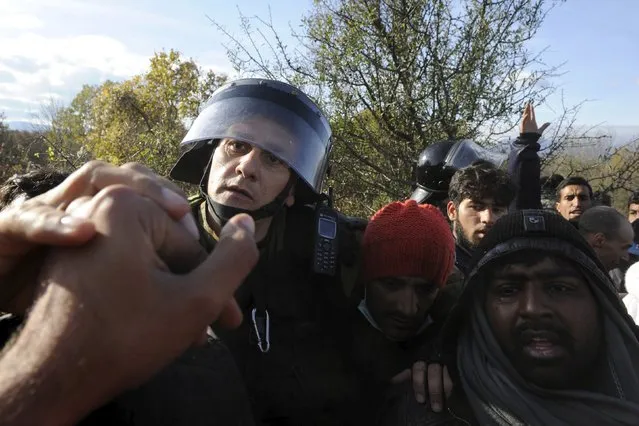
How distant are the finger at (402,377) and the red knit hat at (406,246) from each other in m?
0.33

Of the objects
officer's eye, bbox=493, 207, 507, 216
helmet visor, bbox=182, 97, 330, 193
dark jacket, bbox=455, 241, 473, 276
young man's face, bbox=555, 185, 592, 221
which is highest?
young man's face, bbox=555, 185, 592, 221

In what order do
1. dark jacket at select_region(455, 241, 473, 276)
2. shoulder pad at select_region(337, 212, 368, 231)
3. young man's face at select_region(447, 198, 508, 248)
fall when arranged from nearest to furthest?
shoulder pad at select_region(337, 212, 368, 231), dark jacket at select_region(455, 241, 473, 276), young man's face at select_region(447, 198, 508, 248)

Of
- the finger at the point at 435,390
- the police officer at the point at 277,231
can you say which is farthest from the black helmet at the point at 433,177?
the finger at the point at 435,390

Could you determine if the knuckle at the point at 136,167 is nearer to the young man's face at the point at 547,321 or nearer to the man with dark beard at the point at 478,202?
the young man's face at the point at 547,321

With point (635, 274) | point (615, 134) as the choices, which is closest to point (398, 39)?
point (615, 134)

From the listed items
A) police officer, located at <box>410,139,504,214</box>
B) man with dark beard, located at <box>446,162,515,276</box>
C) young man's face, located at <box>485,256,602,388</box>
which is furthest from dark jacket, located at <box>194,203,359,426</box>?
police officer, located at <box>410,139,504,214</box>

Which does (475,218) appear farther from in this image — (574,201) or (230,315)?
(230,315)

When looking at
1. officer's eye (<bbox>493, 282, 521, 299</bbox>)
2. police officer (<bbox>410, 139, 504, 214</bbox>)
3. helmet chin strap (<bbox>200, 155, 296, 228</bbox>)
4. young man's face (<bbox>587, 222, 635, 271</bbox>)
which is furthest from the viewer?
police officer (<bbox>410, 139, 504, 214</bbox>)

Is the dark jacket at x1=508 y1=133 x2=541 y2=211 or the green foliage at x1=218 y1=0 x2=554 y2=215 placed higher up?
the green foliage at x1=218 y1=0 x2=554 y2=215

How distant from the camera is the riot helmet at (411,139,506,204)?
4.28m

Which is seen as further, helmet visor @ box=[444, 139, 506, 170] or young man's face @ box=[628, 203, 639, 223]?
young man's face @ box=[628, 203, 639, 223]

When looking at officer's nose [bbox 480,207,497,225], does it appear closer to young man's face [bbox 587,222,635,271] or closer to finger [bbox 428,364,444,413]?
young man's face [bbox 587,222,635,271]

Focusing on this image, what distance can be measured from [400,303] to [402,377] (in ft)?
0.89

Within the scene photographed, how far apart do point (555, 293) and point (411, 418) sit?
1.68 ft
